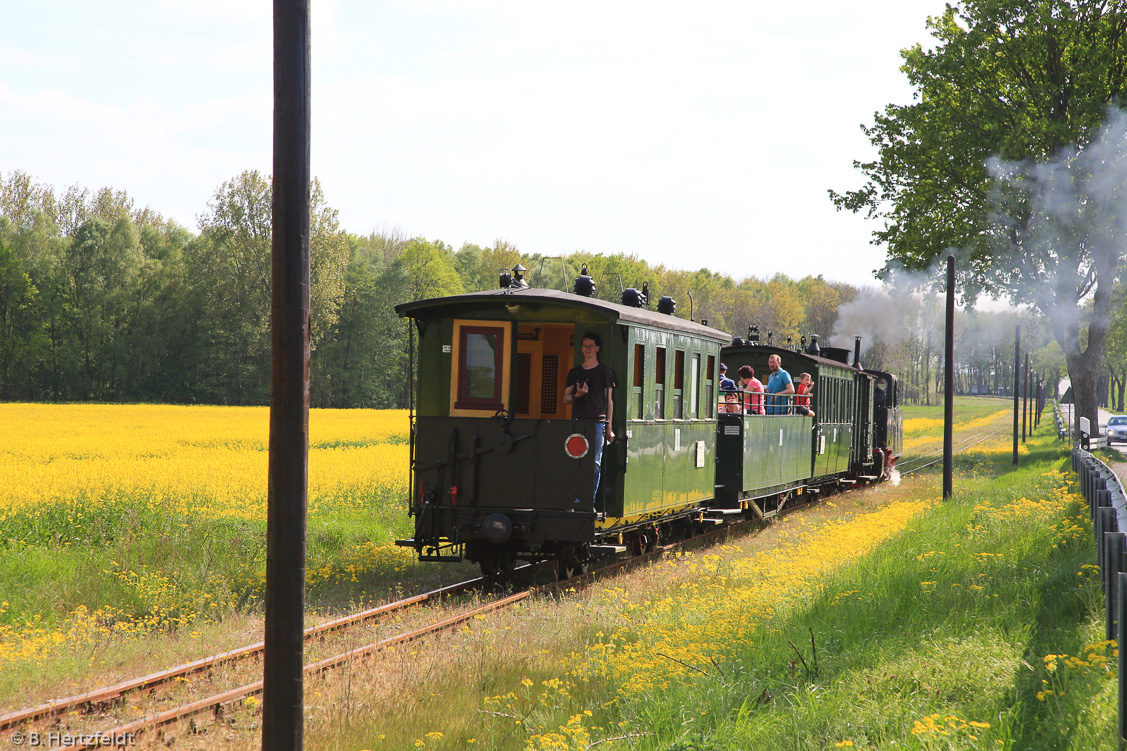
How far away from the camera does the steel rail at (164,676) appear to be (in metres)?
6.11

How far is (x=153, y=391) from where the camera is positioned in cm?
6538

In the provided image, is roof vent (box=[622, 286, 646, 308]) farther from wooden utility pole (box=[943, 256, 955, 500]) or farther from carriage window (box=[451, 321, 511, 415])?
wooden utility pole (box=[943, 256, 955, 500])

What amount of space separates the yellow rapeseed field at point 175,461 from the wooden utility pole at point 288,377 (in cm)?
930

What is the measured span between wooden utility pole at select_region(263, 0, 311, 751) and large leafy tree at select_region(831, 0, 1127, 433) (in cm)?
2847

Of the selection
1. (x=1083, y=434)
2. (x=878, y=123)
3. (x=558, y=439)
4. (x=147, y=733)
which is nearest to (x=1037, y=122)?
(x=878, y=123)

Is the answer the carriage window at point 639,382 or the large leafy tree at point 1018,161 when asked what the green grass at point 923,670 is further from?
the large leafy tree at point 1018,161

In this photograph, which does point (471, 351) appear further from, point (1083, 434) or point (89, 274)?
point (89, 274)

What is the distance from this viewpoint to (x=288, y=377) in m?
4.99

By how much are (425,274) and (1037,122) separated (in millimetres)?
52305

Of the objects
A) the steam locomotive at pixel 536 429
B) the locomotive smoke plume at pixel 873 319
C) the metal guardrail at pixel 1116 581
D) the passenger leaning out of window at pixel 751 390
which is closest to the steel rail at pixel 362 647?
the steam locomotive at pixel 536 429

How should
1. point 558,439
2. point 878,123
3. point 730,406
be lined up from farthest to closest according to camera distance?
point 878,123, point 730,406, point 558,439

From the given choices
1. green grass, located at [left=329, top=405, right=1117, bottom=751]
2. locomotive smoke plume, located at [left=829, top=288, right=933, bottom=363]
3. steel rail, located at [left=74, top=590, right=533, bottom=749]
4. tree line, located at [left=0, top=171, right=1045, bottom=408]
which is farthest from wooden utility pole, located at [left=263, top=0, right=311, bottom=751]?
tree line, located at [left=0, top=171, right=1045, bottom=408]

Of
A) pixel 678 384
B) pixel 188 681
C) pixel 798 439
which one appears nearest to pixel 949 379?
pixel 798 439

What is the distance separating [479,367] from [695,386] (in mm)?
3608
